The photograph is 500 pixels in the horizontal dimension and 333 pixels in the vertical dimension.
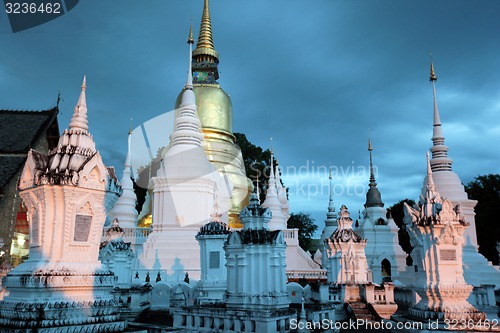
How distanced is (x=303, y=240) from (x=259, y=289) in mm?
40983

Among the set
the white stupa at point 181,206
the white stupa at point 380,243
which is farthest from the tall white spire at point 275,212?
the white stupa at point 380,243

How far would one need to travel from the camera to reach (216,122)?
34.5m

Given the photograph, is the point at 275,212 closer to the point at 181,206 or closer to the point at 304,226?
the point at 181,206

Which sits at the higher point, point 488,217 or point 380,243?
point 488,217

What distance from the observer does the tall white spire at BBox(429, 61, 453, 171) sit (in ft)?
72.0

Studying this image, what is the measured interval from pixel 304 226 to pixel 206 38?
26.3 metres

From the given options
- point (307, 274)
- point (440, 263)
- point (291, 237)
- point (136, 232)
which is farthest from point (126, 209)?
point (440, 263)

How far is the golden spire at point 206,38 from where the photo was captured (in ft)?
128

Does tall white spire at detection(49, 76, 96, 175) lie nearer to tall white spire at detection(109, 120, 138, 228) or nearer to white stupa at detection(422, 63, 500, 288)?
white stupa at detection(422, 63, 500, 288)

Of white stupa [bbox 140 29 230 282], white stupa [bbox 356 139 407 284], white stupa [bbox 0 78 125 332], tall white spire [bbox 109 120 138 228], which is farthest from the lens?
white stupa [bbox 356 139 407 284]

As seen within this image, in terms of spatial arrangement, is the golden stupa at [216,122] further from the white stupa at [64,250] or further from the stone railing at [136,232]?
the white stupa at [64,250]

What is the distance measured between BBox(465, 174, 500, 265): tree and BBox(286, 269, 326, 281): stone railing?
1684cm

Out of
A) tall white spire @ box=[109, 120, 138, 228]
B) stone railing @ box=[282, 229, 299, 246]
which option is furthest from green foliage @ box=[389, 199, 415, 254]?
tall white spire @ box=[109, 120, 138, 228]

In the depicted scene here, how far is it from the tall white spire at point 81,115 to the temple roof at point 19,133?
56.0 ft
